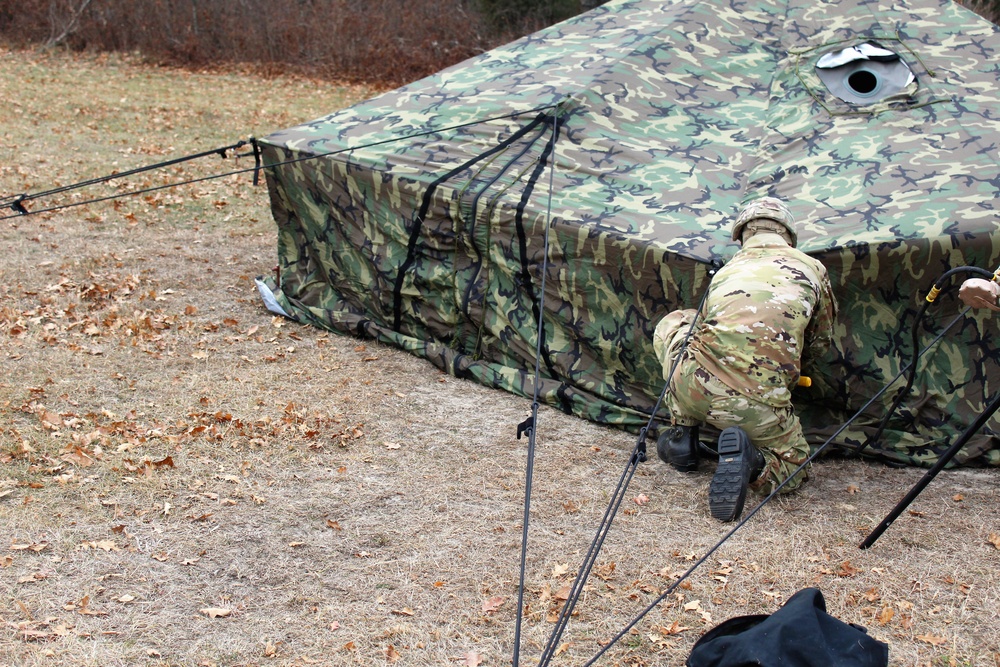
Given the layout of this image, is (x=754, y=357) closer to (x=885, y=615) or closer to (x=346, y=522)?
(x=885, y=615)

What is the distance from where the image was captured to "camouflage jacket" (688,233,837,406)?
4801mm

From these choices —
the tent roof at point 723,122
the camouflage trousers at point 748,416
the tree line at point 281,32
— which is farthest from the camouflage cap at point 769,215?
the tree line at point 281,32

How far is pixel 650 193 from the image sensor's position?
19.6ft

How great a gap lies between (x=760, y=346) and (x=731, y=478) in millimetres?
645

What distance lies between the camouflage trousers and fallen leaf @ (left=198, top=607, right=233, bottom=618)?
7.76ft

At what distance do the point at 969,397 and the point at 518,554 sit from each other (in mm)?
2547

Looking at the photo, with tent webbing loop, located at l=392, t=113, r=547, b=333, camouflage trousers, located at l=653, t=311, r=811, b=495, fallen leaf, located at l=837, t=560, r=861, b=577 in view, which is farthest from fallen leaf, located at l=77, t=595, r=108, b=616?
tent webbing loop, located at l=392, t=113, r=547, b=333

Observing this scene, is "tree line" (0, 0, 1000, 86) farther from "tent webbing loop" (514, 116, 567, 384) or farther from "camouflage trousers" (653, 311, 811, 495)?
"camouflage trousers" (653, 311, 811, 495)

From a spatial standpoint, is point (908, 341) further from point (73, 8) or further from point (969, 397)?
point (73, 8)

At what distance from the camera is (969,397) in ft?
17.2

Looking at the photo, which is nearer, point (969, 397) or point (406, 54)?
point (969, 397)

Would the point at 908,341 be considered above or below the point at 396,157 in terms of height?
below

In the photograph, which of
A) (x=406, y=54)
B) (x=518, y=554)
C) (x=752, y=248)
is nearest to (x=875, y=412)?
(x=752, y=248)

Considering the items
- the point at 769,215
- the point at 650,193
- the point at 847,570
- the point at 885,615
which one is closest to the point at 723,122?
the point at 650,193
